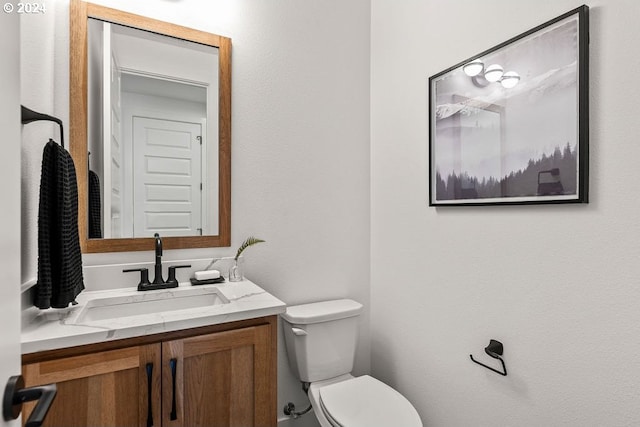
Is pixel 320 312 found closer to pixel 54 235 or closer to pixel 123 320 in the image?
pixel 123 320

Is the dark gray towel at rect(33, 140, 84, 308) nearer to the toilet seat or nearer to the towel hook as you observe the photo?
the toilet seat

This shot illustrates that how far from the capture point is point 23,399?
1.69ft

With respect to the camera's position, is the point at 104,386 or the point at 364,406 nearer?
the point at 104,386

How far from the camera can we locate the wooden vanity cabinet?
3.33 ft

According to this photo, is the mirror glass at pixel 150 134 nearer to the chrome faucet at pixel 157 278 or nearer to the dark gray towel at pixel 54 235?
the chrome faucet at pixel 157 278

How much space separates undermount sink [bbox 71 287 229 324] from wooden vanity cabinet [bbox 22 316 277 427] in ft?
0.75

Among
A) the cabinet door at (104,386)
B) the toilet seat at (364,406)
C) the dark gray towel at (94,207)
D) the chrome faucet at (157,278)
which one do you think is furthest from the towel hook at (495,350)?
the dark gray towel at (94,207)

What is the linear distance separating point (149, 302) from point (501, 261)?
145 centimetres

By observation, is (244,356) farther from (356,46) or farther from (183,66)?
(356,46)

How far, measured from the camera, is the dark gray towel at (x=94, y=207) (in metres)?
1.48

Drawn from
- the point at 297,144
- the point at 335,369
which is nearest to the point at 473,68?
the point at 297,144

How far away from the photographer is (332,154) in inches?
79.4

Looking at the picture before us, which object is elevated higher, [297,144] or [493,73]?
[493,73]

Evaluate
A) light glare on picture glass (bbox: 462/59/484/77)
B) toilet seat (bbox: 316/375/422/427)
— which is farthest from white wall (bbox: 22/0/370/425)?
light glare on picture glass (bbox: 462/59/484/77)
